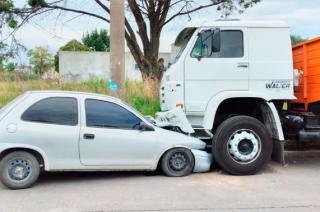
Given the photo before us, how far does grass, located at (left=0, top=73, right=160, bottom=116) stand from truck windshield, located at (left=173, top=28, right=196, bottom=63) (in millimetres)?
3860

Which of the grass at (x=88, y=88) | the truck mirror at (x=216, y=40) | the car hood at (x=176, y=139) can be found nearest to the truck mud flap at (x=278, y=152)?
the car hood at (x=176, y=139)

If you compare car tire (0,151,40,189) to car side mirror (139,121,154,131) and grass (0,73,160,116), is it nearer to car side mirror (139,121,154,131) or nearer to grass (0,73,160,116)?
car side mirror (139,121,154,131)

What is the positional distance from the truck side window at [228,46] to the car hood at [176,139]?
1.52m

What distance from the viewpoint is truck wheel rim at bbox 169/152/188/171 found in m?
7.89

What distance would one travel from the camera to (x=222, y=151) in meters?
8.06

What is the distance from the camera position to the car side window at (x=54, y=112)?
23.7ft

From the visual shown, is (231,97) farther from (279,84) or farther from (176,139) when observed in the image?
(176,139)

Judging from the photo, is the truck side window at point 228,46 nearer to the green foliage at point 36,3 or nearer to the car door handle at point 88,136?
the car door handle at point 88,136

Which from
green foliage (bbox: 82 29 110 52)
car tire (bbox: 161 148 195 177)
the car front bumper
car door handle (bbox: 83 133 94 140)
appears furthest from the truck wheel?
green foliage (bbox: 82 29 110 52)

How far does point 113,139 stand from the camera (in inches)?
293

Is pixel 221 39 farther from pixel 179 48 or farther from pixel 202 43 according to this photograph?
pixel 179 48

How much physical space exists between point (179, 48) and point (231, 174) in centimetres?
265

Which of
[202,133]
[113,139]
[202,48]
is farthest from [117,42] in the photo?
[113,139]

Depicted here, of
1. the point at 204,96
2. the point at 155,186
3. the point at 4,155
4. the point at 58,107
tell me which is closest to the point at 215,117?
the point at 204,96
